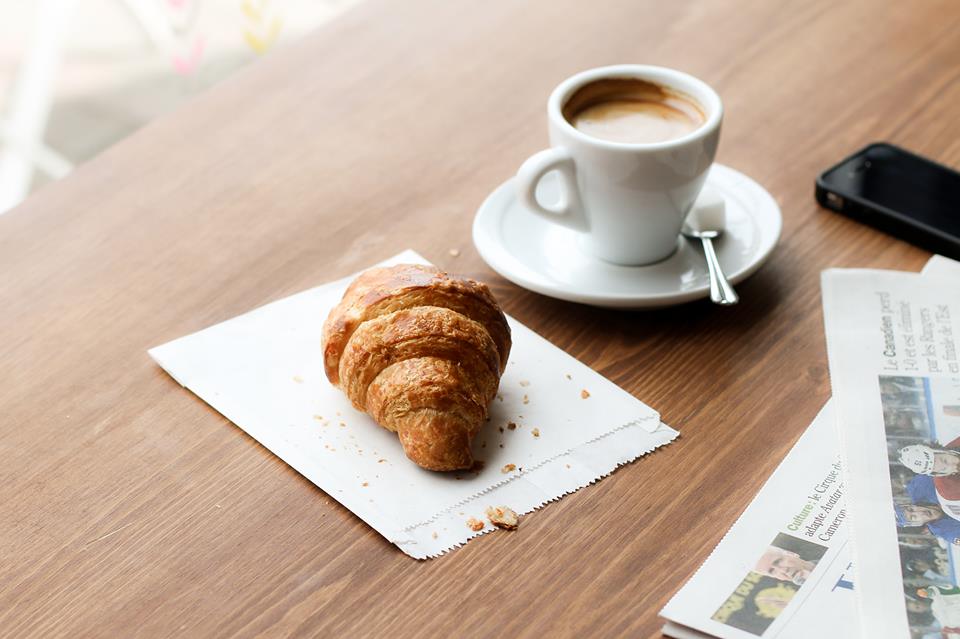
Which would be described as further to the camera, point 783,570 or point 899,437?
point 899,437

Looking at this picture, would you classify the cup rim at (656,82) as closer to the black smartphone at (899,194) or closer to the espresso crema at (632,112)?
the espresso crema at (632,112)

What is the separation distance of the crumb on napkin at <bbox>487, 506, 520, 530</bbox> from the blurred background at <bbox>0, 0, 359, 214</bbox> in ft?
6.21

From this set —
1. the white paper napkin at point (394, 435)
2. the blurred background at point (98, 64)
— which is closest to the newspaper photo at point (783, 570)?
the white paper napkin at point (394, 435)

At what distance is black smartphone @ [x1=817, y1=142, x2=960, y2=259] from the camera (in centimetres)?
100

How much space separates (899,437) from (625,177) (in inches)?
12.2

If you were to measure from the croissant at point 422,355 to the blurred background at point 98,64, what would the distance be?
175 centimetres

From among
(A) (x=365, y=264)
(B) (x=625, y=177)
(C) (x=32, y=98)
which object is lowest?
(C) (x=32, y=98)

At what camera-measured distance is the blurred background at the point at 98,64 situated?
2396 millimetres

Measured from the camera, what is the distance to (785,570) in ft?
2.32

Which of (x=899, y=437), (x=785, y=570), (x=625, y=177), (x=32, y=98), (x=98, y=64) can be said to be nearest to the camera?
(x=785, y=570)

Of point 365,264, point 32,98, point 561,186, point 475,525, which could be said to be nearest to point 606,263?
point 561,186

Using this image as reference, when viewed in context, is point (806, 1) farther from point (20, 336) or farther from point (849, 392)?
point (20, 336)

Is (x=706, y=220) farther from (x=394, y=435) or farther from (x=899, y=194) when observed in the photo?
(x=394, y=435)

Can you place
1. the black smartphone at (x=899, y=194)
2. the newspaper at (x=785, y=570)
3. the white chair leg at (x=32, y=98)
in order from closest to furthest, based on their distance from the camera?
1. the newspaper at (x=785, y=570)
2. the black smartphone at (x=899, y=194)
3. the white chair leg at (x=32, y=98)
